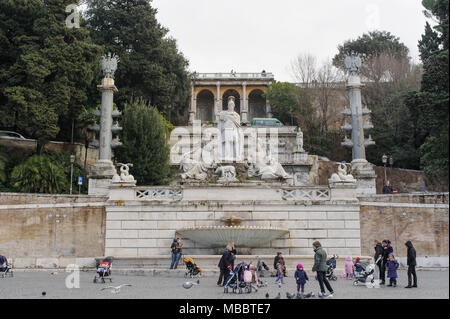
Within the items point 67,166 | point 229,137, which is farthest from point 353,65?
point 67,166

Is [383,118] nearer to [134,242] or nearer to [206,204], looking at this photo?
[206,204]

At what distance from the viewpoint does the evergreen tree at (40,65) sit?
958 inches

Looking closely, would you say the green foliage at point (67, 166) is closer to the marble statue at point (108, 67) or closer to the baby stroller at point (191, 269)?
the marble statue at point (108, 67)

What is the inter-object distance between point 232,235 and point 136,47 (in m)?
22.3

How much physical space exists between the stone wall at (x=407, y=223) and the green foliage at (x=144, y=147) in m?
13.1

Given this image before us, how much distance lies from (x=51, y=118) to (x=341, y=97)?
2556 centimetres

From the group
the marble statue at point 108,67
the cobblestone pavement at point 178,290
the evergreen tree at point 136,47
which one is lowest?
the cobblestone pavement at point 178,290

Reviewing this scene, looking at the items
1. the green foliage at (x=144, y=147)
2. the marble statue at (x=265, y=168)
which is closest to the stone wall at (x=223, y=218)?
the marble statue at (x=265, y=168)

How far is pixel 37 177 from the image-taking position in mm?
22969

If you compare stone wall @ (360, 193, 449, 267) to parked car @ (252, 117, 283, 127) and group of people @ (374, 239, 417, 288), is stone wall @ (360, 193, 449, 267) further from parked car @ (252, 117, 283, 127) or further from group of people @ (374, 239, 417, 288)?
parked car @ (252, 117, 283, 127)

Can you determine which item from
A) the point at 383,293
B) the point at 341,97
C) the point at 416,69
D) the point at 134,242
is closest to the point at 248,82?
the point at 341,97

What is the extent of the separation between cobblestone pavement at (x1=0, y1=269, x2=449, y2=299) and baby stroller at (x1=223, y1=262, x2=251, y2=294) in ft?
0.73

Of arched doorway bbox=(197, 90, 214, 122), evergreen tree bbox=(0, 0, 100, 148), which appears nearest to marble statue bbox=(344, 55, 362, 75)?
evergreen tree bbox=(0, 0, 100, 148)

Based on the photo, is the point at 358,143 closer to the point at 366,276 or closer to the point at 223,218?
the point at 223,218
